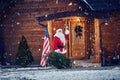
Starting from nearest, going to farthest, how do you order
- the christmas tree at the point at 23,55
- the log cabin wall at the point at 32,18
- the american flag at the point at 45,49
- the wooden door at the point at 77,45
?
the american flag at the point at 45,49 → the christmas tree at the point at 23,55 → the log cabin wall at the point at 32,18 → the wooden door at the point at 77,45

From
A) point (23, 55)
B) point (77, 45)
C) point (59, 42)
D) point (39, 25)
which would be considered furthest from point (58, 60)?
point (77, 45)

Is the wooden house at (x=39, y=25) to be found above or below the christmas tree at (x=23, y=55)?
above

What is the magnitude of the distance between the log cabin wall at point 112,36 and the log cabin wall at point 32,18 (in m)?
2.07

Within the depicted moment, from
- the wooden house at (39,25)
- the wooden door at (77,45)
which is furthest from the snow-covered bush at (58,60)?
the wooden door at (77,45)

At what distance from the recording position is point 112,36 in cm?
2181

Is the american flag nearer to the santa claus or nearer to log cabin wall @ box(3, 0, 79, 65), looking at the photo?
the santa claus

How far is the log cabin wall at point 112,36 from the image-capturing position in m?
21.8

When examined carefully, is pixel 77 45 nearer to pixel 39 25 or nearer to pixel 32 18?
pixel 39 25

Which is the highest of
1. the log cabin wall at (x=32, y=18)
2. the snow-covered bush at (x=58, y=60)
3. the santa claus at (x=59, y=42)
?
the log cabin wall at (x=32, y=18)

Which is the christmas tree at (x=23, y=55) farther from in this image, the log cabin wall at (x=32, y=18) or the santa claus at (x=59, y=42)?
the santa claus at (x=59, y=42)

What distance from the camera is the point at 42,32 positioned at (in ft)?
71.3

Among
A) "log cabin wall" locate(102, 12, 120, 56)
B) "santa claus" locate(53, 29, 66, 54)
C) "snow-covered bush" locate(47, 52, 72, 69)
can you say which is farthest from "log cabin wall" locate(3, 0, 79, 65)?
"snow-covered bush" locate(47, 52, 72, 69)

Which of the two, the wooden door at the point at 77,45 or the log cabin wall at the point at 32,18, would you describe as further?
the wooden door at the point at 77,45

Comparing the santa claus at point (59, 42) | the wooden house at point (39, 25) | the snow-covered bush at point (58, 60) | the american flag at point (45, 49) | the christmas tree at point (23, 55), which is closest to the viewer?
the snow-covered bush at point (58, 60)
